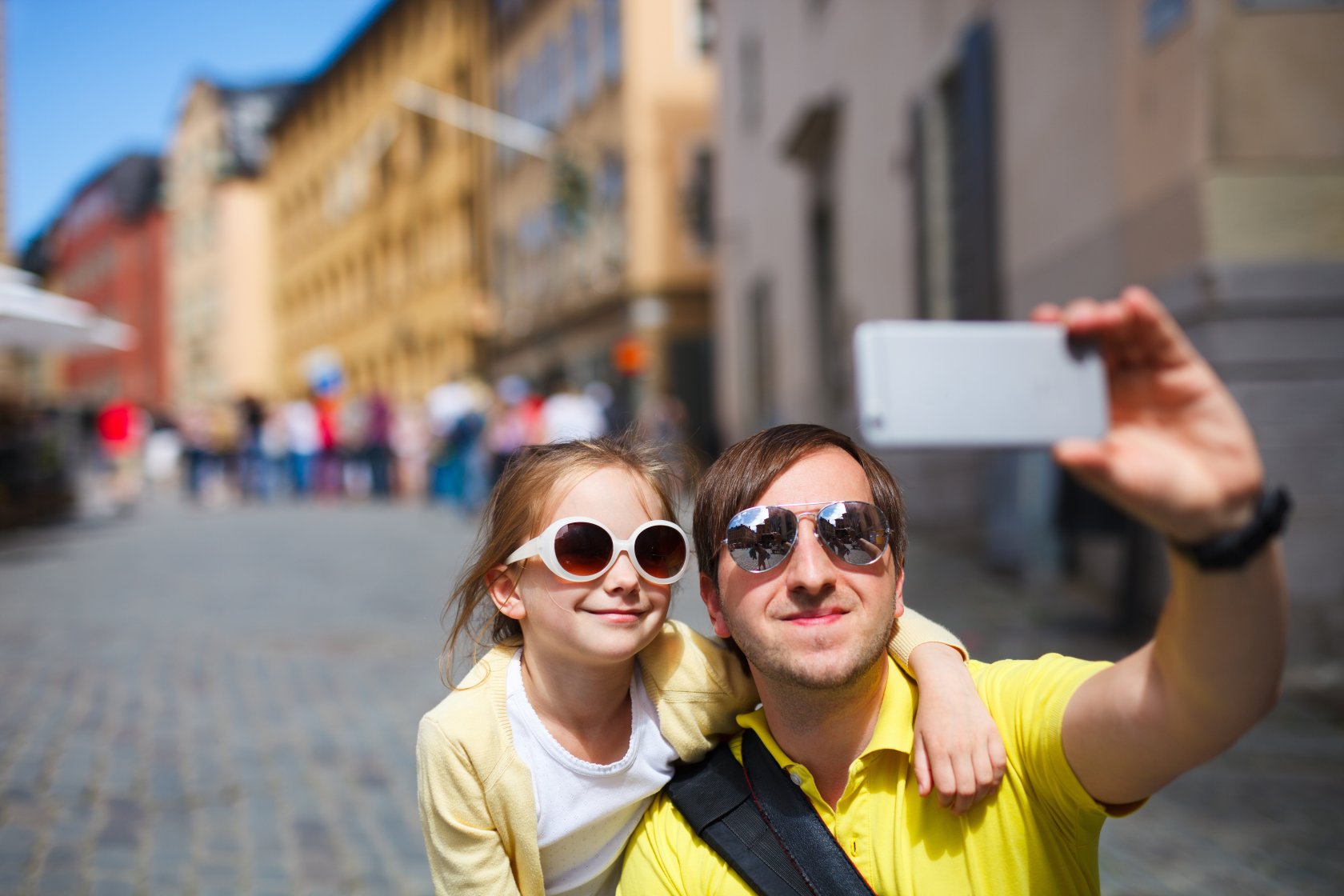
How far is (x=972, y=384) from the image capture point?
5.04ft

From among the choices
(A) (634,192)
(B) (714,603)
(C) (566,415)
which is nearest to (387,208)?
(A) (634,192)

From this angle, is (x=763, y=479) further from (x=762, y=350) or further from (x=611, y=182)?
(x=611, y=182)

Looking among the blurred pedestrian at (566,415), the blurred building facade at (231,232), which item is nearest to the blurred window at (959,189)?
the blurred pedestrian at (566,415)

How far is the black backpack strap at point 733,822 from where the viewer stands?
1.97 meters

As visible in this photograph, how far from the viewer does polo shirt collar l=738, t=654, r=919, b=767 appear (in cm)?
200

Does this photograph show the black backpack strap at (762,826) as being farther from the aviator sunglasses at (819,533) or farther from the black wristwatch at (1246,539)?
the black wristwatch at (1246,539)

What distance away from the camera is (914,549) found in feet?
36.4

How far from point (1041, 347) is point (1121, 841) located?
3.28 metres

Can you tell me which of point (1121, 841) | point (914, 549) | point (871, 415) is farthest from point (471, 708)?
point (914, 549)

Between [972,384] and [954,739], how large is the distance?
605 millimetres

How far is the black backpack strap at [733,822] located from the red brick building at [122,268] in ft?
220

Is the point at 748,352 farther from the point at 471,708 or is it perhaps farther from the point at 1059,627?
→ the point at 471,708

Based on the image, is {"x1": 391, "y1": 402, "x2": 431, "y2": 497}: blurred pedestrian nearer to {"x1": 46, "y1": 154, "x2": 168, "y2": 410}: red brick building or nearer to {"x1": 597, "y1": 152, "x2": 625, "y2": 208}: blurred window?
{"x1": 597, "y1": 152, "x2": 625, "y2": 208}: blurred window

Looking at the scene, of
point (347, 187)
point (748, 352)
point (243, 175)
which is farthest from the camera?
point (243, 175)
